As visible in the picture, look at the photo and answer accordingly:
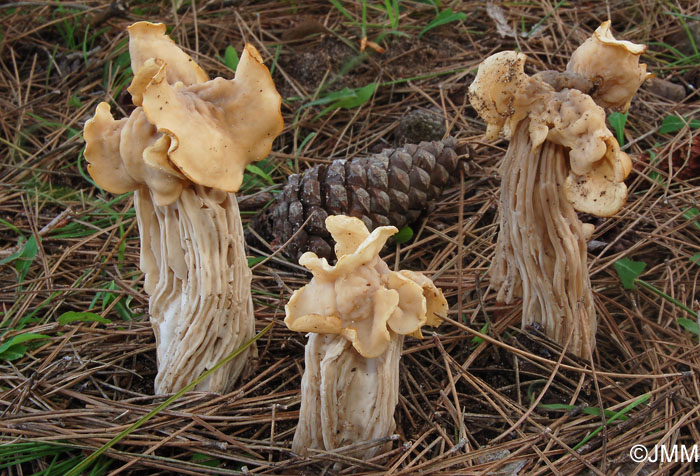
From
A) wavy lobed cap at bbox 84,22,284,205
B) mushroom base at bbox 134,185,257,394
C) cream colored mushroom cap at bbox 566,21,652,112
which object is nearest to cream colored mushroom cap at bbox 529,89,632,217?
cream colored mushroom cap at bbox 566,21,652,112

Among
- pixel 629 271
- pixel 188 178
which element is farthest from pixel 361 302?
pixel 629 271

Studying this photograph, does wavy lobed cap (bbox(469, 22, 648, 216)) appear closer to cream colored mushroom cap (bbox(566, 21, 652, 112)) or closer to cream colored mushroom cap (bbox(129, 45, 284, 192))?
cream colored mushroom cap (bbox(566, 21, 652, 112))

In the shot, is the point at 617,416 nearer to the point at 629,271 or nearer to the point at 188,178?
the point at 629,271

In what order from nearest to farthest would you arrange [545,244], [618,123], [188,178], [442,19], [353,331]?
1. [353,331]
2. [188,178]
3. [545,244]
4. [618,123]
5. [442,19]

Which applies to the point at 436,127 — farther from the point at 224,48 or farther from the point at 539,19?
the point at 224,48

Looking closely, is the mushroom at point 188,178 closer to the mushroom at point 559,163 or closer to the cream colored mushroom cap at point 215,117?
the cream colored mushroom cap at point 215,117
